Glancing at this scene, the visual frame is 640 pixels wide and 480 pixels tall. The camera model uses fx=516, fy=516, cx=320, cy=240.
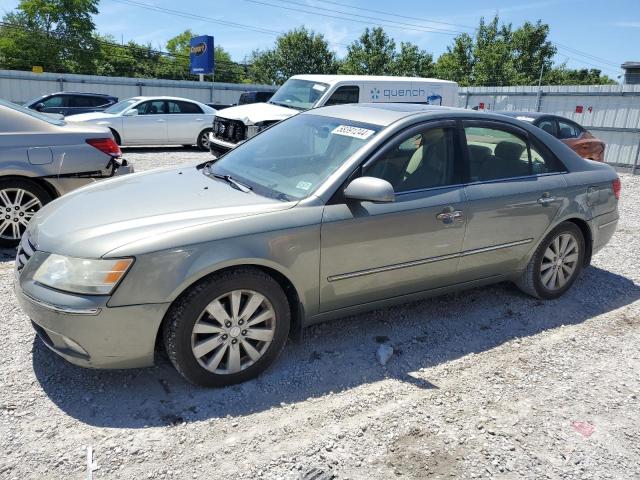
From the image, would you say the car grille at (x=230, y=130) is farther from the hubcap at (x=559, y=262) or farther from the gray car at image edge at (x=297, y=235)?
the hubcap at (x=559, y=262)

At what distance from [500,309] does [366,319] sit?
1.21 metres

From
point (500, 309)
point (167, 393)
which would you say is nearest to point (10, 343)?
point (167, 393)

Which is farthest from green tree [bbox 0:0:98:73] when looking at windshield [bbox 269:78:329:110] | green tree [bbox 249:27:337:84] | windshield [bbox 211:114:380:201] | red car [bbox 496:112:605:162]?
windshield [bbox 211:114:380:201]

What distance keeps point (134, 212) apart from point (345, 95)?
8333 millimetres

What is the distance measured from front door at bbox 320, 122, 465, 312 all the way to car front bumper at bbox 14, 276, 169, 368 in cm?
107

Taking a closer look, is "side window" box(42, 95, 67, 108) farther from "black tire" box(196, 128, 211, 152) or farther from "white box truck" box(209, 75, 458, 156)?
"white box truck" box(209, 75, 458, 156)

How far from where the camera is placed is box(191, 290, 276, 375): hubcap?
2.87 m

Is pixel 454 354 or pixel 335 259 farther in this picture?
pixel 454 354

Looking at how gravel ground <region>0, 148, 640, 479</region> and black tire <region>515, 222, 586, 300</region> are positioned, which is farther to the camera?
black tire <region>515, 222, 586, 300</region>

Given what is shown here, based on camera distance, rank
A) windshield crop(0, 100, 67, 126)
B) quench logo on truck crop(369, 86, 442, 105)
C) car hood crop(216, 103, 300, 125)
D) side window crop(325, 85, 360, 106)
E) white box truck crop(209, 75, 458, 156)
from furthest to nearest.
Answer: quench logo on truck crop(369, 86, 442, 105) < side window crop(325, 85, 360, 106) < white box truck crop(209, 75, 458, 156) < car hood crop(216, 103, 300, 125) < windshield crop(0, 100, 67, 126)

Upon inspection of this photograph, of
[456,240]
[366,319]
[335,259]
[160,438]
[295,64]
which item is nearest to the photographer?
[160,438]

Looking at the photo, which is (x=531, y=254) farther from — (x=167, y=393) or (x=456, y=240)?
(x=167, y=393)

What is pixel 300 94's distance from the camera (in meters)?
10.9

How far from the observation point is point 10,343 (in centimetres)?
341
